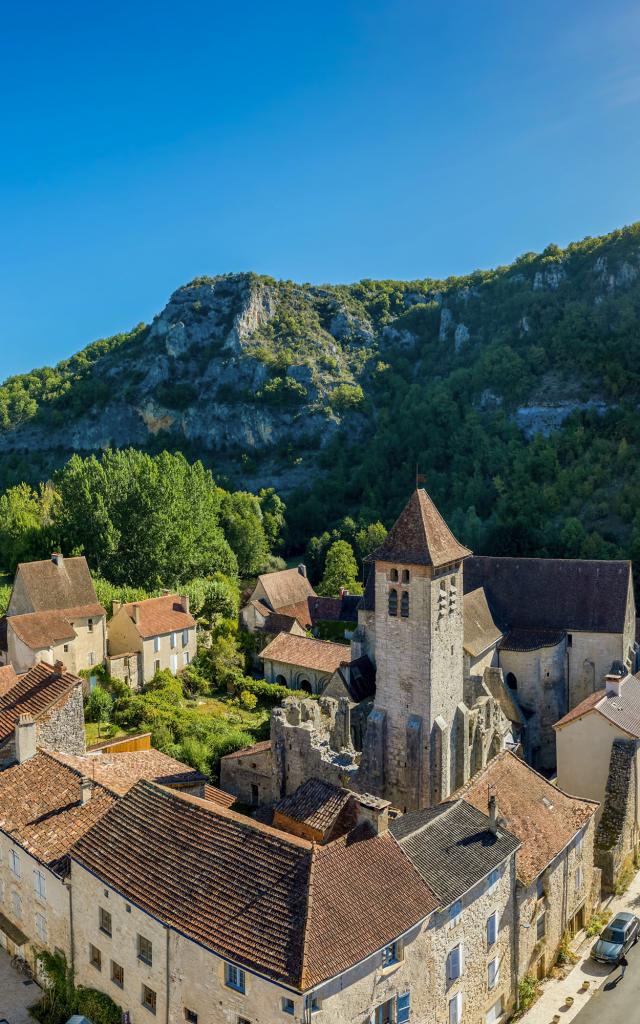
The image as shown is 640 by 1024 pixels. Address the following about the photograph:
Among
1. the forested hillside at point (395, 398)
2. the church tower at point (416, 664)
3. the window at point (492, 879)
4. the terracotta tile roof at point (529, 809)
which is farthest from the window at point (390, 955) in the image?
the forested hillside at point (395, 398)

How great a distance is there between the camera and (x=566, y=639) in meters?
37.5

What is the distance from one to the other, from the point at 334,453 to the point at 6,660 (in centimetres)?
6772

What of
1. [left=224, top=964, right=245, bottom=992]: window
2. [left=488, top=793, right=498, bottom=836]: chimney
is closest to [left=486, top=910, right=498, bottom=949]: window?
[left=488, top=793, right=498, bottom=836]: chimney

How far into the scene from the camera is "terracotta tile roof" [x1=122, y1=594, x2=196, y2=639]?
142 feet

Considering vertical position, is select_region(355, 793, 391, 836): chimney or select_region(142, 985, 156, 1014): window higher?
select_region(355, 793, 391, 836): chimney

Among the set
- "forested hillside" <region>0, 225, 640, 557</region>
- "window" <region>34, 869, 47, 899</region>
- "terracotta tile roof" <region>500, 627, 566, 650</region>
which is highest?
"forested hillside" <region>0, 225, 640, 557</region>

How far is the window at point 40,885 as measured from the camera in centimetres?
1898

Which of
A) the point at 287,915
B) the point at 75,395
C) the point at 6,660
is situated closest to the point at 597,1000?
the point at 287,915

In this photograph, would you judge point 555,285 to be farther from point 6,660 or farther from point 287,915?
point 287,915

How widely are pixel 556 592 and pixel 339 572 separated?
95.9ft

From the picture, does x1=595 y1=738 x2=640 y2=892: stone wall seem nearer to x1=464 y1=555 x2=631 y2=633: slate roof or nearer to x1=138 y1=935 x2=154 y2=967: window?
x1=464 y1=555 x2=631 y2=633: slate roof

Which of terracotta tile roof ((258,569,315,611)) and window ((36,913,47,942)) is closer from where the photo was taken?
window ((36,913,47,942))

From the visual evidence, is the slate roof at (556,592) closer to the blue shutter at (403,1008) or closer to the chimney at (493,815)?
the chimney at (493,815)

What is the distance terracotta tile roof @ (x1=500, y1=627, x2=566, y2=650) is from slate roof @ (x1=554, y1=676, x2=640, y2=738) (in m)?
6.58
